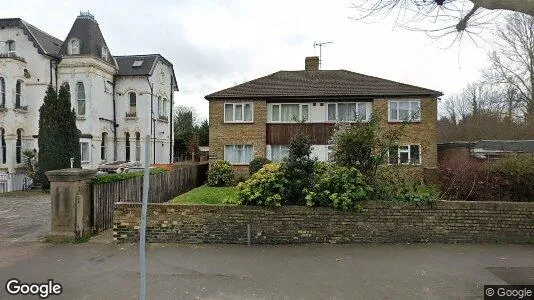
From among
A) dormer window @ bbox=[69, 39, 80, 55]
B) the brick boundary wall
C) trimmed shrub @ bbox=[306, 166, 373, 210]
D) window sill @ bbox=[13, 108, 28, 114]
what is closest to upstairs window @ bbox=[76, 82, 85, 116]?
dormer window @ bbox=[69, 39, 80, 55]

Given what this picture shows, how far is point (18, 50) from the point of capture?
2256cm

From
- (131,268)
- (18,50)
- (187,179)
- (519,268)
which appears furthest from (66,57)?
(519,268)

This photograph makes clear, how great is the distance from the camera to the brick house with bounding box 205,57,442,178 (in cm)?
1995

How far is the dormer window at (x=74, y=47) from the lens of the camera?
23875 mm

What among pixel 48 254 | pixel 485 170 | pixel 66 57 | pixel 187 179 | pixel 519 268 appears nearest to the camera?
pixel 519 268

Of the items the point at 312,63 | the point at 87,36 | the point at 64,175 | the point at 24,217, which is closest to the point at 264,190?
the point at 64,175

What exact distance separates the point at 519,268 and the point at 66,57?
2657 cm

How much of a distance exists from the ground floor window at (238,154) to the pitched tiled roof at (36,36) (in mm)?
13780

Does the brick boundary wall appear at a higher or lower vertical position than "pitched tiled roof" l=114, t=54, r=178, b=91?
lower

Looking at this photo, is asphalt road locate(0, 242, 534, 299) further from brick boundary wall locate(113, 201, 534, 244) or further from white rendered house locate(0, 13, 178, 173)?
white rendered house locate(0, 13, 178, 173)

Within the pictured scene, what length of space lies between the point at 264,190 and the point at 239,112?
13479mm

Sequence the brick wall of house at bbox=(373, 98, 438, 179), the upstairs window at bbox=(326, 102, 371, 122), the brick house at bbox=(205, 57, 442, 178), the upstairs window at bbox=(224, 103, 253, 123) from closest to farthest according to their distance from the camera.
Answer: the brick wall of house at bbox=(373, 98, 438, 179)
the brick house at bbox=(205, 57, 442, 178)
the upstairs window at bbox=(326, 102, 371, 122)
the upstairs window at bbox=(224, 103, 253, 123)

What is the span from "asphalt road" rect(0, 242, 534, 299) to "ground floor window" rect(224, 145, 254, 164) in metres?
13.5

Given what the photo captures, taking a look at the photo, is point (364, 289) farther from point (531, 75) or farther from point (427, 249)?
point (531, 75)
